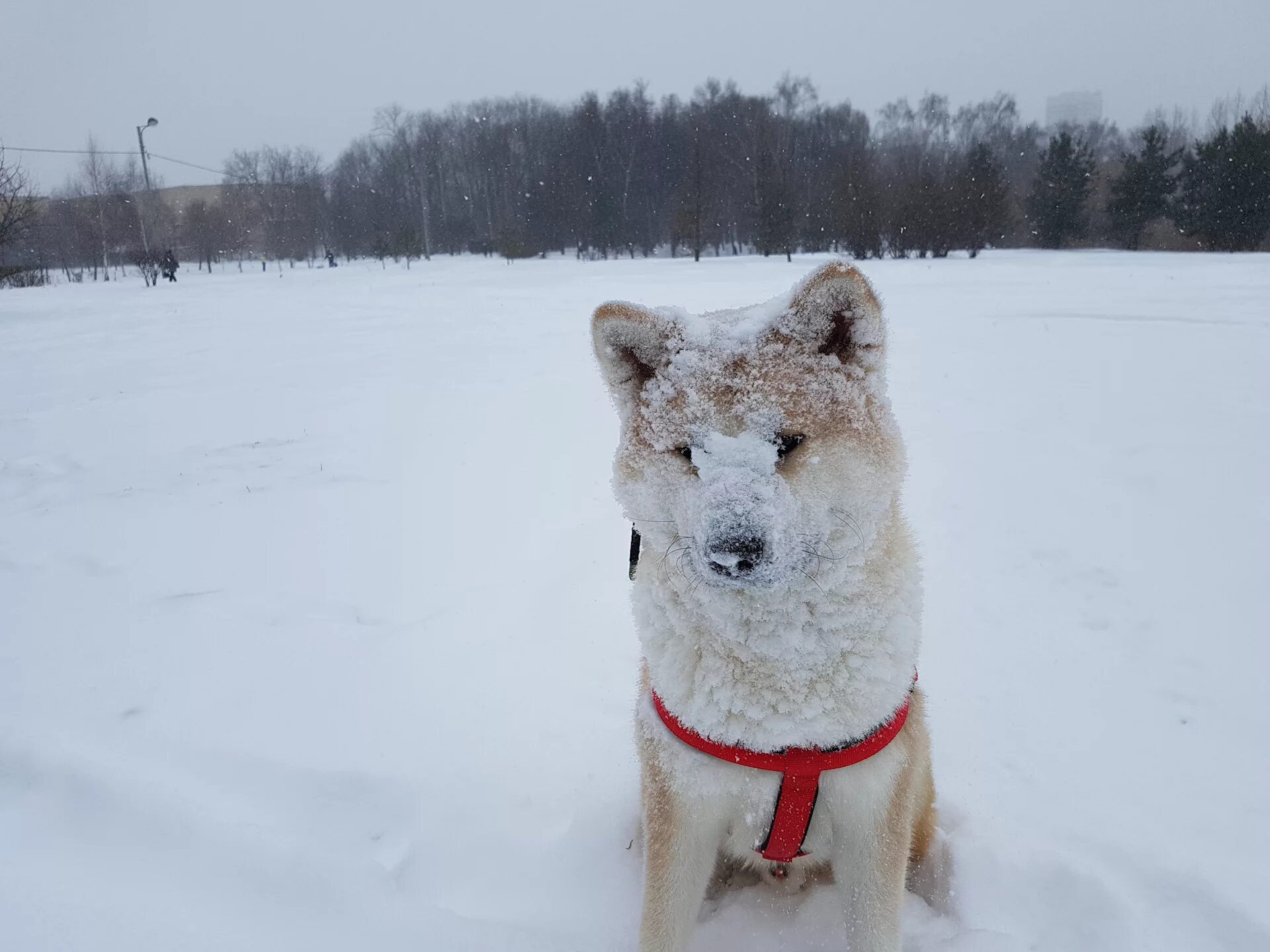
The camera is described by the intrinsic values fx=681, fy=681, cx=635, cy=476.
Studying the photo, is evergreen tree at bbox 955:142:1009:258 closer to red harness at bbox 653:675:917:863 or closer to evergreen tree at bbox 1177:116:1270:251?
evergreen tree at bbox 1177:116:1270:251

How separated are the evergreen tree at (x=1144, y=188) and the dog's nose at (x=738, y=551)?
40.5 meters

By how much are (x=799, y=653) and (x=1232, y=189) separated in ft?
126

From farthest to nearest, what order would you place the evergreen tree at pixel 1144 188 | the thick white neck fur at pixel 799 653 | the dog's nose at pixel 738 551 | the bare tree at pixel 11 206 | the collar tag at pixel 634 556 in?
the evergreen tree at pixel 1144 188
the bare tree at pixel 11 206
the collar tag at pixel 634 556
the thick white neck fur at pixel 799 653
the dog's nose at pixel 738 551

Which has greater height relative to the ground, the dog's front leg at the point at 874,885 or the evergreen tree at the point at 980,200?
the evergreen tree at the point at 980,200

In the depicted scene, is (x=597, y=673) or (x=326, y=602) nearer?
(x=597, y=673)

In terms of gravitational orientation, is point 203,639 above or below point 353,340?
below

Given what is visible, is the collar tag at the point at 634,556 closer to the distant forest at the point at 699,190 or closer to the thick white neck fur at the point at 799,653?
the thick white neck fur at the point at 799,653

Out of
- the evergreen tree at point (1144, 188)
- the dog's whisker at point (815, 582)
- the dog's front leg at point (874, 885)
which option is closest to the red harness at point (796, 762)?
the dog's front leg at point (874, 885)

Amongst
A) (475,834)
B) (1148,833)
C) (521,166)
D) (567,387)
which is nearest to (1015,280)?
(567,387)

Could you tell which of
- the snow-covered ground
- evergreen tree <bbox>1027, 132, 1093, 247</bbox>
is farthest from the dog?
evergreen tree <bbox>1027, 132, 1093, 247</bbox>

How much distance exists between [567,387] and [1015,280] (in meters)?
12.8

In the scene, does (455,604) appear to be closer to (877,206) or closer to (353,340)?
(353,340)

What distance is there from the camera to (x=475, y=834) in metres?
2.18

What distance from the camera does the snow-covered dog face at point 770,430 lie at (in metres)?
1.34
